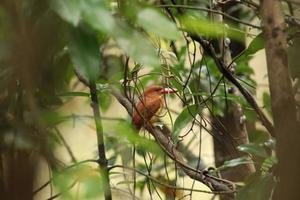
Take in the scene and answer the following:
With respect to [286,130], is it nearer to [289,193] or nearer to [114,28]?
[289,193]

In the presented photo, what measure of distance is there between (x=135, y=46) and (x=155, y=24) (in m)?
0.03

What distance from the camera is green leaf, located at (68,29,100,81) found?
0.54 metres

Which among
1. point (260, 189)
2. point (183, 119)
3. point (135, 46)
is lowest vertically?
point (260, 189)

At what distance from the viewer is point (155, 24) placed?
0.53 meters

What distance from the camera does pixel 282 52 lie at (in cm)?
64

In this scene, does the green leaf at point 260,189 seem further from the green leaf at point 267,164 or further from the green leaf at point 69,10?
the green leaf at point 69,10

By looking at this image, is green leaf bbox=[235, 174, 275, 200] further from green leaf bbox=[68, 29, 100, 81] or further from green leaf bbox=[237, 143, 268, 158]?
green leaf bbox=[68, 29, 100, 81]

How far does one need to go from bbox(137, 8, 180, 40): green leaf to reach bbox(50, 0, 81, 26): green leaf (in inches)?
2.3

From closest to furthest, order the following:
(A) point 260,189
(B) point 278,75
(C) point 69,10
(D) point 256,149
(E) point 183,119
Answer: (C) point 69,10 → (B) point 278,75 → (A) point 260,189 → (D) point 256,149 → (E) point 183,119

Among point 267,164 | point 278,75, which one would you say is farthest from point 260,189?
point 278,75

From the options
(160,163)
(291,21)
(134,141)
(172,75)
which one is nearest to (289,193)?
(134,141)

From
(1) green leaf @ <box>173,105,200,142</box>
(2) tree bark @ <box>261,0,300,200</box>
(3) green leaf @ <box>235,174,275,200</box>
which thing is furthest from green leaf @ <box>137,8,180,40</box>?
(1) green leaf @ <box>173,105,200,142</box>

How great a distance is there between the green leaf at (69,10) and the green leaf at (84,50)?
0.12 ft

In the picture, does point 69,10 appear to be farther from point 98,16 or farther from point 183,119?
point 183,119
